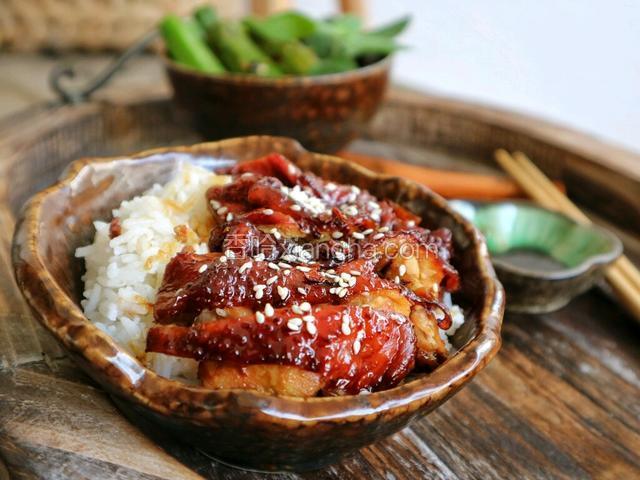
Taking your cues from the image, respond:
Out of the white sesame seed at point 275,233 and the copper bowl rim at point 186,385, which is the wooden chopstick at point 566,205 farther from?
the white sesame seed at point 275,233

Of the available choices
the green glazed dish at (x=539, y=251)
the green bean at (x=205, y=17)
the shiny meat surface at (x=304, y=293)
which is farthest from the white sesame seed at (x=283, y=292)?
the green bean at (x=205, y=17)

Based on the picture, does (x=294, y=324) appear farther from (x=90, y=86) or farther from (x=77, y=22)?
(x=77, y=22)

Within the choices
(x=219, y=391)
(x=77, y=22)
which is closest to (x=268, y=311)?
(x=219, y=391)

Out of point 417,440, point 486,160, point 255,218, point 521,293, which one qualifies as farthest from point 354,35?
point 417,440

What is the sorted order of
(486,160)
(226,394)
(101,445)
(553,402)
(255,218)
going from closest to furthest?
(226,394)
(101,445)
(255,218)
(553,402)
(486,160)

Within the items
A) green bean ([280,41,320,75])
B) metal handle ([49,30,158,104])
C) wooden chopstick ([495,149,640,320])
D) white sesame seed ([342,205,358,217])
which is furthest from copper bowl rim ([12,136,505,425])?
metal handle ([49,30,158,104])

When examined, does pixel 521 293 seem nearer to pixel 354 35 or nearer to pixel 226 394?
→ pixel 226 394
